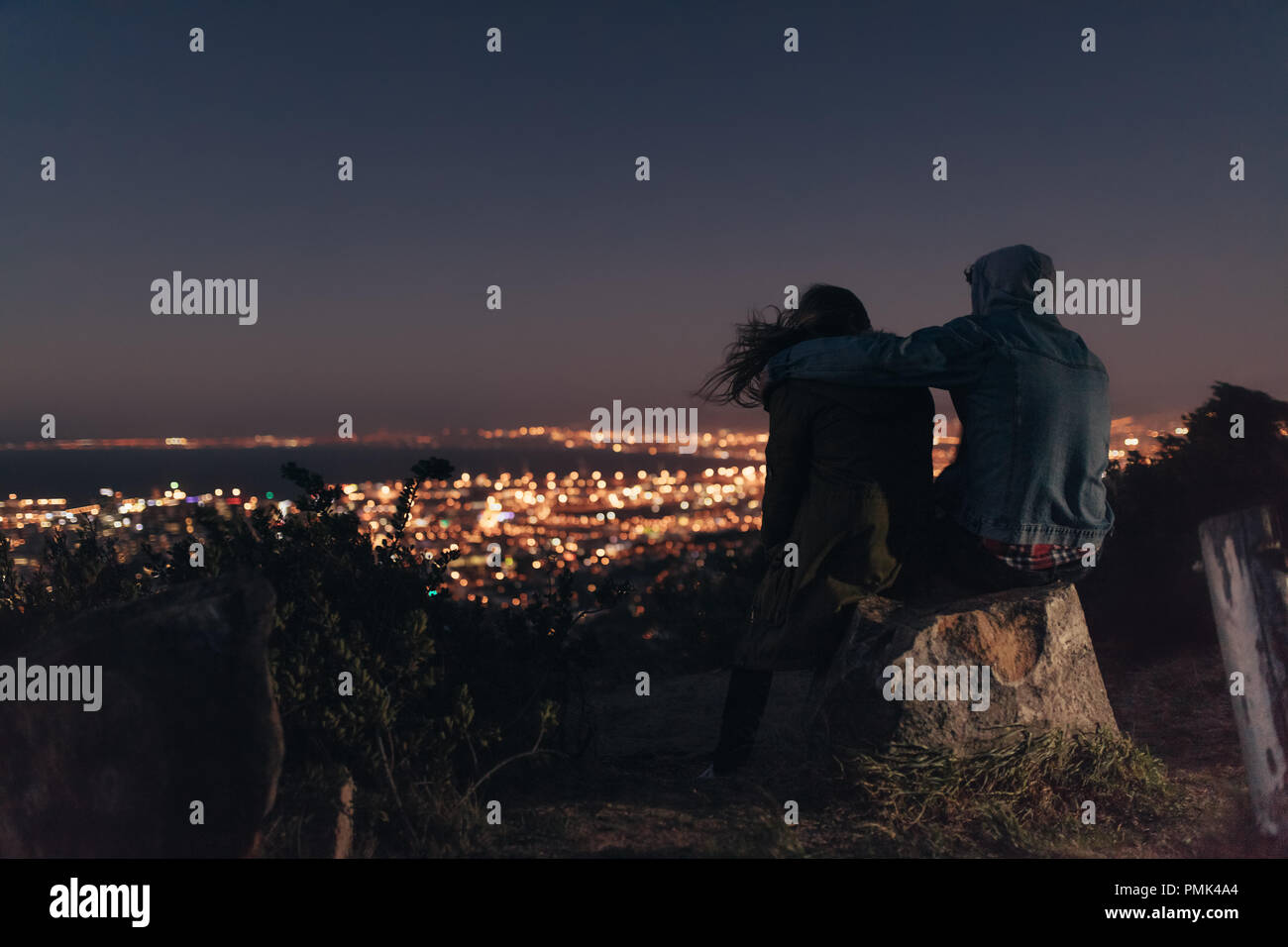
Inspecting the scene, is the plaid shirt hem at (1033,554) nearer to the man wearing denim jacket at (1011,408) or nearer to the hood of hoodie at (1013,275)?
the man wearing denim jacket at (1011,408)

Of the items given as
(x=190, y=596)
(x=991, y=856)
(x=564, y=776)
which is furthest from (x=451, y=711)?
(x=991, y=856)

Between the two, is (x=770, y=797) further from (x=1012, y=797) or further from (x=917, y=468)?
(x=917, y=468)

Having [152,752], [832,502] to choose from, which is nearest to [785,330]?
[832,502]

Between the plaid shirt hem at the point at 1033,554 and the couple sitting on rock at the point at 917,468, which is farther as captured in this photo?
the plaid shirt hem at the point at 1033,554

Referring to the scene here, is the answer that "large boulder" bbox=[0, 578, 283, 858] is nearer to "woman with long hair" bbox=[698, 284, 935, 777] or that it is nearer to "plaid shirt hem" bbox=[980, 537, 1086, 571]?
"woman with long hair" bbox=[698, 284, 935, 777]

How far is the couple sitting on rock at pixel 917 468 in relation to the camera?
159 inches

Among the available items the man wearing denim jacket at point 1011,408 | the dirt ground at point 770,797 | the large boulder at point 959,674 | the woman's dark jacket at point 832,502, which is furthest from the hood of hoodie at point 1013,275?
the dirt ground at point 770,797

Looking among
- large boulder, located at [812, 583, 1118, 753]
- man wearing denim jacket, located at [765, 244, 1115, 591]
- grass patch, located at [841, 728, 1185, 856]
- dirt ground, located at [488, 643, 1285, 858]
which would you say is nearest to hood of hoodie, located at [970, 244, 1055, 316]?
man wearing denim jacket, located at [765, 244, 1115, 591]

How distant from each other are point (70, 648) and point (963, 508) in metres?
4.28

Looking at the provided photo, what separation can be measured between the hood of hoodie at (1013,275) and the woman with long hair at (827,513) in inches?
23.6

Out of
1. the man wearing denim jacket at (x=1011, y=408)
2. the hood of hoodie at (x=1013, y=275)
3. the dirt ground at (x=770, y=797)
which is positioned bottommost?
the dirt ground at (x=770, y=797)

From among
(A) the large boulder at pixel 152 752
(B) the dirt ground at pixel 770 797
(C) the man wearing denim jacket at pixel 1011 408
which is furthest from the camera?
(C) the man wearing denim jacket at pixel 1011 408

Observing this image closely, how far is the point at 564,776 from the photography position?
474 cm
